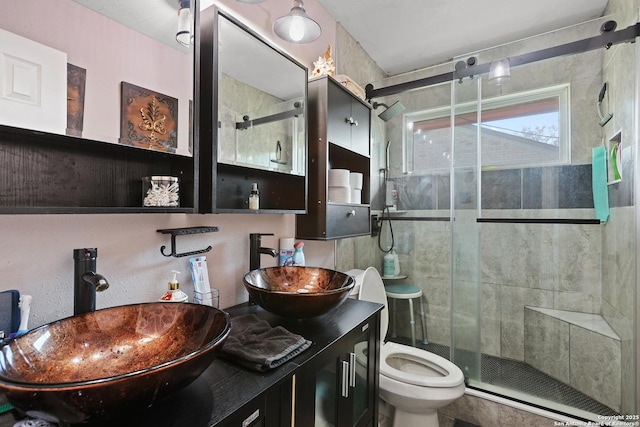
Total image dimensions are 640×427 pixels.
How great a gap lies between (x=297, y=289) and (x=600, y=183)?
223 centimetres

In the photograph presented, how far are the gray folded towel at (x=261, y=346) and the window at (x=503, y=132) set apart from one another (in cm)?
195

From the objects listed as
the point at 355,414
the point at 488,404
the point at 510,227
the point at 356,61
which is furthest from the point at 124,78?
the point at 510,227

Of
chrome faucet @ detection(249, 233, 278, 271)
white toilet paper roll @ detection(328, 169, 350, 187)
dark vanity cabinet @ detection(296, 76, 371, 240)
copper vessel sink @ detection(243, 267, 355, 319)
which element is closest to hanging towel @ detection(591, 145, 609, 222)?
dark vanity cabinet @ detection(296, 76, 371, 240)

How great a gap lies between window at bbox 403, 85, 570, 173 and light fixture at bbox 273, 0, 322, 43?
1.36 meters

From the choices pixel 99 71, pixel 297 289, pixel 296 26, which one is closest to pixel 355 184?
pixel 297 289

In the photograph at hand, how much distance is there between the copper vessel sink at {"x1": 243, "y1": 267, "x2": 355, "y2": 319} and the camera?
40.9 inches

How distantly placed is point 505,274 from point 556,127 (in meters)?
1.23

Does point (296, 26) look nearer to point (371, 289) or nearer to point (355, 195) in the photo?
point (355, 195)

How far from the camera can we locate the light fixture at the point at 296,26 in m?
1.45

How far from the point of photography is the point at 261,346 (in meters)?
0.86

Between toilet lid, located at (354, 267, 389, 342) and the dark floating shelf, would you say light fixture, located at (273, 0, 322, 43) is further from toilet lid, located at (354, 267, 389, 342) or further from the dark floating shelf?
toilet lid, located at (354, 267, 389, 342)

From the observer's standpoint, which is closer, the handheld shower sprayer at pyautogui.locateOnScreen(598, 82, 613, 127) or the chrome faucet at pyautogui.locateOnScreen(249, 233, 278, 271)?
the chrome faucet at pyautogui.locateOnScreen(249, 233, 278, 271)

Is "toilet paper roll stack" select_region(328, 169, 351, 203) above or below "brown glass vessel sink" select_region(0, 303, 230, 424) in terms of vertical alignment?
above

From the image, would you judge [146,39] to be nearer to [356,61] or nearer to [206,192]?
[206,192]
